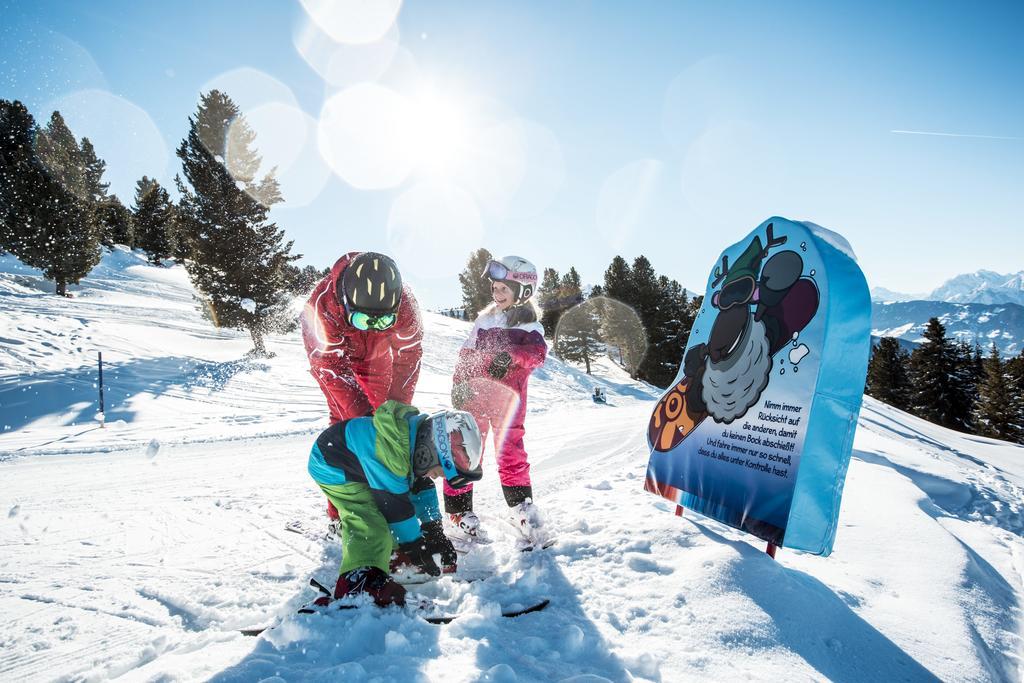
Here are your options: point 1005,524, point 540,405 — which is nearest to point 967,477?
point 1005,524

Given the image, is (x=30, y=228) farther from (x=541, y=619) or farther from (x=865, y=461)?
(x=865, y=461)

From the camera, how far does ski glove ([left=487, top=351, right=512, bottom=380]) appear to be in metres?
3.79

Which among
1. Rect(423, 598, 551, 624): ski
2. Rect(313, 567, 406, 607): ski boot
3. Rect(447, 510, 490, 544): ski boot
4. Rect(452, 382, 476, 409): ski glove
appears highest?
Rect(452, 382, 476, 409): ski glove

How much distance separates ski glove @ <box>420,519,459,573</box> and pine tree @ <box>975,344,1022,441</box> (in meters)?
39.0

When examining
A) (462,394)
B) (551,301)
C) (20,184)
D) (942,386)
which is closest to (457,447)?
(462,394)

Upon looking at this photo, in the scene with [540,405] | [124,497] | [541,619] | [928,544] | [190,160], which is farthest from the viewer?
[190,160]

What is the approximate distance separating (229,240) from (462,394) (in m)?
18.9

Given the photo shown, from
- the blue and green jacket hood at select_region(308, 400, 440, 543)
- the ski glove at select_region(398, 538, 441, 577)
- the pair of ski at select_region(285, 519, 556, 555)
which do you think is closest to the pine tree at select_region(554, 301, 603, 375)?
the pair of ski at select_region(285, 519, 556, 555)

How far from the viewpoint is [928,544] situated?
309cm

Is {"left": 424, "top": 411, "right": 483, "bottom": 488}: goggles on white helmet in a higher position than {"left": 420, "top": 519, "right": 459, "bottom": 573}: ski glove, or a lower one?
higher

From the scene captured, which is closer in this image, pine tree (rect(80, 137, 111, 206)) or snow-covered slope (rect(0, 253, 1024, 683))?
snow-covered slope (rect(0, 253, 1024, 683))

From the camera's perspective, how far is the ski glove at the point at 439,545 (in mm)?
2889

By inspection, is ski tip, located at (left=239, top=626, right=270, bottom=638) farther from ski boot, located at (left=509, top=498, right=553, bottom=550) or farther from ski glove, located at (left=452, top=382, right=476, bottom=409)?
ski glove, located at (left=452, top=382, right=476, bottom=409)

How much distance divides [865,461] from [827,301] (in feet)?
16.3
